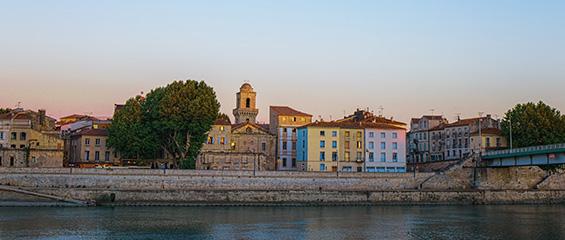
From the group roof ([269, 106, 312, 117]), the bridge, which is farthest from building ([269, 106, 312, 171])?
the bridge

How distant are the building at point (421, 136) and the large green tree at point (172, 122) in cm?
4516

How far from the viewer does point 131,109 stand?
80812 mm

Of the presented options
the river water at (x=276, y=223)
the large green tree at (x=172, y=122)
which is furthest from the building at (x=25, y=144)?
the river water at (x=276, y=223)

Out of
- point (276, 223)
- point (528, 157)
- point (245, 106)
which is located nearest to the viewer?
point (276, 223)

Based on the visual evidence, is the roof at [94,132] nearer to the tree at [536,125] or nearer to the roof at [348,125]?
the roof at [348,125]

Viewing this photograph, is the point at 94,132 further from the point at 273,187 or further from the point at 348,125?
the point at 348,125

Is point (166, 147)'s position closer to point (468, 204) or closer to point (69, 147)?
point (69, 147)

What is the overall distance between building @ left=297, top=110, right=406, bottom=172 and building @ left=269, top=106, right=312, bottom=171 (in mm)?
3480

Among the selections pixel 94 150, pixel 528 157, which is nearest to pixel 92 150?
pixel 94 150

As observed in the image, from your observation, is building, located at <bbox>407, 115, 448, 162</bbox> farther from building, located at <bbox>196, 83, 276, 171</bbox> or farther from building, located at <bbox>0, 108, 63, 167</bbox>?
building, located at <bbox>0, 108, 63, 167</bbox>

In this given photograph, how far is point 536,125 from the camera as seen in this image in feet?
279

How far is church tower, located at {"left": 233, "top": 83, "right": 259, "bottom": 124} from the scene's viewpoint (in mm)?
105062

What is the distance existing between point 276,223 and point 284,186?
2233 centimetres

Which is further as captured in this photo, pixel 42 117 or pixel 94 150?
pixel 42 117
